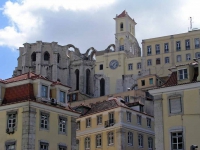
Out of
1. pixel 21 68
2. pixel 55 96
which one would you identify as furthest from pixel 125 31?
pixel 55 96

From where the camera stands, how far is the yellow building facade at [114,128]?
64.3 m

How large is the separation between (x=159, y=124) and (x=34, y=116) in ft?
42.7

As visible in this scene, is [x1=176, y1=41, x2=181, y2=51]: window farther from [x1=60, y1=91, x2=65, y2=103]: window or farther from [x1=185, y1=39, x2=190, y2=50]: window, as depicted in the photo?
[x1=60, y1=91, x2=65, y2=103]: window

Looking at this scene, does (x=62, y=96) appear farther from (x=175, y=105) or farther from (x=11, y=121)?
(x=175, y=105)

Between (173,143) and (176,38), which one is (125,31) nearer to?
(176,38)

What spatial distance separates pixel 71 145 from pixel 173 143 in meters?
13.8

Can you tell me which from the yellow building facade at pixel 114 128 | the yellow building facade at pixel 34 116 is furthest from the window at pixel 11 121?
the yellow building facade at pixel 114 128

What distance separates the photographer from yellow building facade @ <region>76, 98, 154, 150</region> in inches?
2532

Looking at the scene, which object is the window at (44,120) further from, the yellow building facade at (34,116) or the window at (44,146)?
the window at (44,146)

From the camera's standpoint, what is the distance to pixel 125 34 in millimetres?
129875

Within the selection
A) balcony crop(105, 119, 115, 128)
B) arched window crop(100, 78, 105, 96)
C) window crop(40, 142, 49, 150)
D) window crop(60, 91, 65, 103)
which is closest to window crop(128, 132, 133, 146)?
balcony crop(105, 119, 115, 128)

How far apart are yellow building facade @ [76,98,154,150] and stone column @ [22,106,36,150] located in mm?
Result: 17651

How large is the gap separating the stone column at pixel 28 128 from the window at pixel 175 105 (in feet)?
46.4

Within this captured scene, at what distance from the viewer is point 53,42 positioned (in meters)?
135
